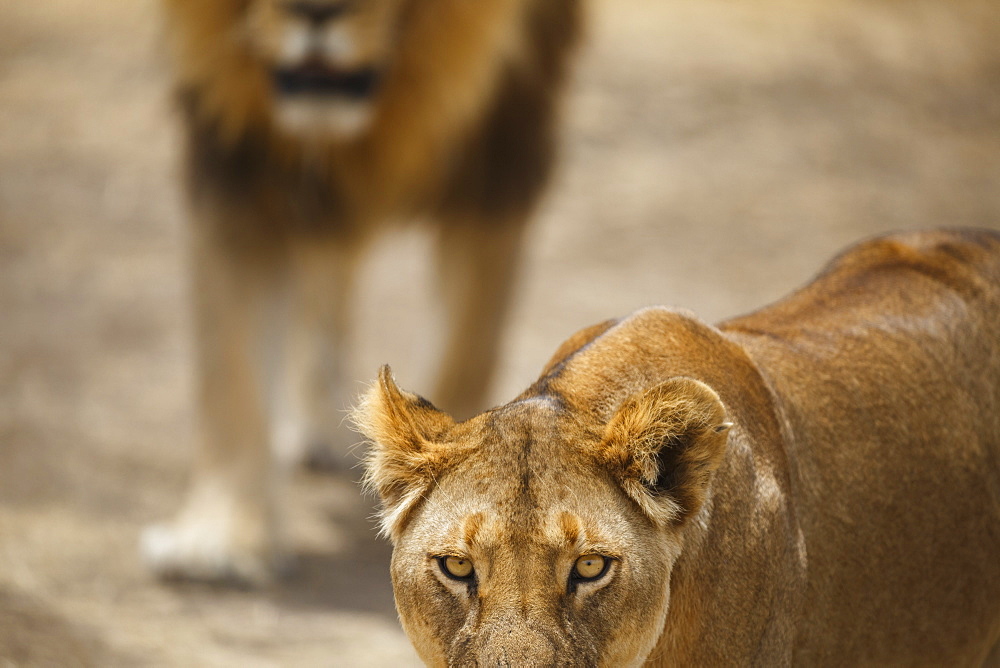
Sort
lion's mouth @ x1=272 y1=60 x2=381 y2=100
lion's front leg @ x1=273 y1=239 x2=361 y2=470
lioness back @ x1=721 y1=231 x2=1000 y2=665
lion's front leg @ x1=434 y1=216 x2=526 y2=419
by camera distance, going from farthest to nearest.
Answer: lion's front leg @ x1=273 y1=239 x2=361 y2=470, lion's front leg @ x1=434 y1=216 x2=526 y2=419, lion's mouth @ x1=272 y1=60 x2=381 y2=100, lioness back @ x1=721 y1=231 x2=1000 y2=665

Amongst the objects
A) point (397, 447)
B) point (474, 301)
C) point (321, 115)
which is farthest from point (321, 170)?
point (397, 447)

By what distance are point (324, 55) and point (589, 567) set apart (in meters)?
2.41

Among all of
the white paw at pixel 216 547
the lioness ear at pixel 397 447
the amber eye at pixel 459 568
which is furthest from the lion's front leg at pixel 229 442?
the amber eye at pixel 459 568

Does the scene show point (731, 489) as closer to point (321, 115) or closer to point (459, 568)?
point (459, 568)

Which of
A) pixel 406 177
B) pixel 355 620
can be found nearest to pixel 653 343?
pixel 355 620

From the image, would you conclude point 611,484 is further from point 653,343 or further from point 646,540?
point 653,343

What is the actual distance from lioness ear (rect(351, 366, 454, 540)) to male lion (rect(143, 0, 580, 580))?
2.11 metres

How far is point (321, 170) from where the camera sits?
3.98 meters

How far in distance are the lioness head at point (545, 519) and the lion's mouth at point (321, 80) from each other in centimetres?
223

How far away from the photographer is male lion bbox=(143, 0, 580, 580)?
143 inches

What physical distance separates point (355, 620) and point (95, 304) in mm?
3111

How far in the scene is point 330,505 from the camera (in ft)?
15.2

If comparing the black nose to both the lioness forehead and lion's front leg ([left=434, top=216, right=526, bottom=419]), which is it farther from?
the lioness forehead

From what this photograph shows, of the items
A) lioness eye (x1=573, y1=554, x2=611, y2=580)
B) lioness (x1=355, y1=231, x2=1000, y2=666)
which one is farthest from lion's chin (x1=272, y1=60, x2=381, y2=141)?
lioness eye (x1=573, y1=554, x2=611, y2=580)
